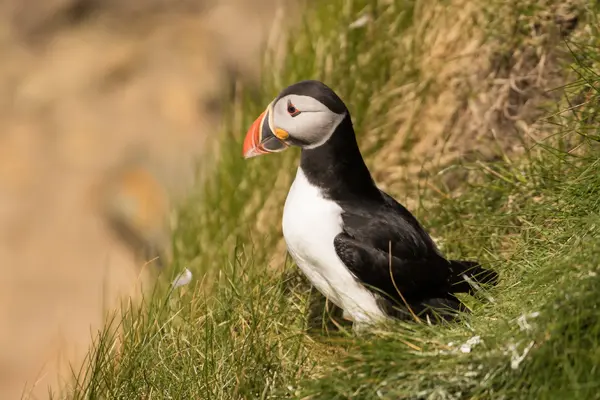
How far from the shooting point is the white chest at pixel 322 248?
3398 millimetres

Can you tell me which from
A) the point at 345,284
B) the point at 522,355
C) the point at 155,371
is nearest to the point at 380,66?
the point at 345,284

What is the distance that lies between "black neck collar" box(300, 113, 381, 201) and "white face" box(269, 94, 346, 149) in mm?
26

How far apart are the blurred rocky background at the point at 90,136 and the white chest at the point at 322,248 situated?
342 centimetres

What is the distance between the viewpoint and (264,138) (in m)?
3.57

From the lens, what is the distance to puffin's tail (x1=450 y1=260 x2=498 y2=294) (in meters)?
3.50

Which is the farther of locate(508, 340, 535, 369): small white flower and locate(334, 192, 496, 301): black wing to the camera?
locate(334, 192, 496, 301): black wing

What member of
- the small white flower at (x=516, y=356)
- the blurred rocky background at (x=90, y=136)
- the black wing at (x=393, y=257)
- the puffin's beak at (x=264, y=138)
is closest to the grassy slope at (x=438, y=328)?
the small white flower at (x=516, y=356)

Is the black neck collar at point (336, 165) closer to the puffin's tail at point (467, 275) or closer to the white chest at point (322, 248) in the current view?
the white chest at point (322, 248)

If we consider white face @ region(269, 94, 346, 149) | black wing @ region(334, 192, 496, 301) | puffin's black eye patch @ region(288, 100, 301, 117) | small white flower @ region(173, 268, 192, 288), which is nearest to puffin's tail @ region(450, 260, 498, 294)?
black wing @ region(334, 192, 496, 301)

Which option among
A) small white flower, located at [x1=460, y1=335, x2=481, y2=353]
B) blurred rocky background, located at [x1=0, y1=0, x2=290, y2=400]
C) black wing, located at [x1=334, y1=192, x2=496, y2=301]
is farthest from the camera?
blurred rocky background, located at [x1=0, y1=0, x2=290, y2=400]

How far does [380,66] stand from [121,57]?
3594mm

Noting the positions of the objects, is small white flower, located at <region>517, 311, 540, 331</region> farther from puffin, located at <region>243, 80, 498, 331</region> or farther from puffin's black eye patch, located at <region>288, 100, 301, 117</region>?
puffin's black eye patch, located at <region>288, 100, 301, 117</region>

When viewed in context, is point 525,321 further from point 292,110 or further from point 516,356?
point 292,110

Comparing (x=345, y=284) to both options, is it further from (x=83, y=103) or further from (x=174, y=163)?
(x=83, y=103)
